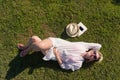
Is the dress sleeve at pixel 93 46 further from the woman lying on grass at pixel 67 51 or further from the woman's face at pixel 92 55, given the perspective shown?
the woman's face at pixel 92 55

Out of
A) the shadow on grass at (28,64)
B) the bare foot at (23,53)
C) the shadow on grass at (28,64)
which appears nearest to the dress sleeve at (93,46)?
the shadow on grass at (28,64)

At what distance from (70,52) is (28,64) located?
2.96 ft

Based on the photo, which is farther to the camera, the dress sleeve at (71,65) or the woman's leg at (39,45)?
the dress sleeve at (71,65)

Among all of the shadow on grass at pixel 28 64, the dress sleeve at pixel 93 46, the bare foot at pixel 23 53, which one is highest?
the dress sleeve at pixel 93 46

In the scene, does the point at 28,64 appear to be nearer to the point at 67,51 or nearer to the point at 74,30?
the point at 67,51

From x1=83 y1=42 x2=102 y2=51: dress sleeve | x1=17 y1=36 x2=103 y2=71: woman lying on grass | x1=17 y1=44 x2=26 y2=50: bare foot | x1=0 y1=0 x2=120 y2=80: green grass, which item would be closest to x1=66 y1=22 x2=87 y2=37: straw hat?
x1=0 y1=0 x2=120 y2=80: green grass

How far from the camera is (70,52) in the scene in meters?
6.68

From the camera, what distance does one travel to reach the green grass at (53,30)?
22.1ft

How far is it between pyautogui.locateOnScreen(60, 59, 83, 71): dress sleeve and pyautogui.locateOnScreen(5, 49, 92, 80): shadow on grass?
0.15 meters

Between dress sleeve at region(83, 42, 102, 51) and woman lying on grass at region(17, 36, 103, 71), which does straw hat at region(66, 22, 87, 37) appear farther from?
dress sleeve at region(83, 42, 102, 51)

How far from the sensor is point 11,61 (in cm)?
672

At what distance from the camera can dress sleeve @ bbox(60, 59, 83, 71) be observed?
6641 millimetres

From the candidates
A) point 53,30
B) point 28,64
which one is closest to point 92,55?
point 53,30

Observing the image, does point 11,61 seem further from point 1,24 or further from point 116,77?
point 116,77
